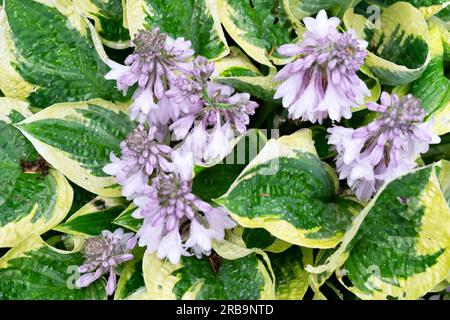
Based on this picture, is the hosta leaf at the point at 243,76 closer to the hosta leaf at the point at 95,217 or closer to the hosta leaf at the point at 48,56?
the hosta leaf at the point at 48,56

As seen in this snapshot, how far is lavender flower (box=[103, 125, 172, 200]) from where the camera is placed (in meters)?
0.92

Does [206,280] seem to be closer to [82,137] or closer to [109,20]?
[82,137]

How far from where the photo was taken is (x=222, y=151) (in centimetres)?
94

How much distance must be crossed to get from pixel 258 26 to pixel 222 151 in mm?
284

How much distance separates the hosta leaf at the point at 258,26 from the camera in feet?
3.47

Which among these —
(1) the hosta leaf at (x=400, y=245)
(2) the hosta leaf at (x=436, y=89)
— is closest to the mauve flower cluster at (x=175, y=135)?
(1) the hosta leaf at (x=400, y=245)

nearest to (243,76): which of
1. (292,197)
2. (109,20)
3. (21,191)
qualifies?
(292,197)

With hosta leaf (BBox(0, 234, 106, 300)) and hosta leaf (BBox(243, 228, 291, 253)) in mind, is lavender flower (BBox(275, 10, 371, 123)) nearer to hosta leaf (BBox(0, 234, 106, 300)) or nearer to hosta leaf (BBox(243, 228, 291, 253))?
hosta leaf (BBox(243, 228, 291, 253))

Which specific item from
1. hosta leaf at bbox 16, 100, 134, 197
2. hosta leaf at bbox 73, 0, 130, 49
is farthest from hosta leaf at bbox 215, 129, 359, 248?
hosta leaf at bbox 73, 0, 130, 49

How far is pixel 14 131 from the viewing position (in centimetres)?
113

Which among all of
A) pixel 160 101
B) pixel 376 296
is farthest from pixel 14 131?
pixel 376 296

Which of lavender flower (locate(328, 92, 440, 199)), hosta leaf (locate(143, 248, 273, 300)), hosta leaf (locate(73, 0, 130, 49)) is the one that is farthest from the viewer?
hosta leaf (locate(73, 0, 130, 49))
